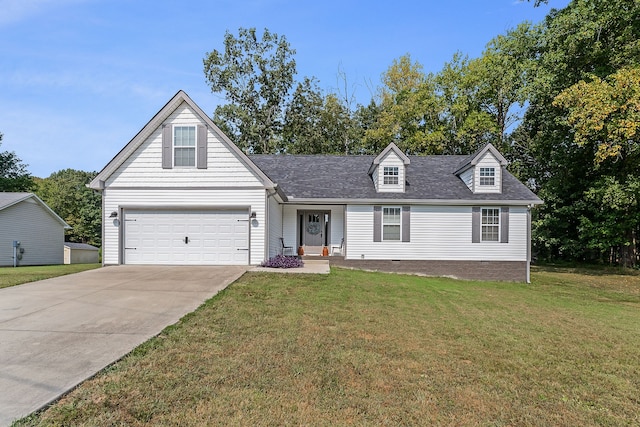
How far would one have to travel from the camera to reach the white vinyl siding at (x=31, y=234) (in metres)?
23.9

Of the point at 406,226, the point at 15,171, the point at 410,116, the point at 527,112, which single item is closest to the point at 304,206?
the point at 406,226

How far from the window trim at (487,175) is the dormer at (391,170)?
Answer: 3298 millimetres

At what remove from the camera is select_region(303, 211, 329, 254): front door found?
17.6m

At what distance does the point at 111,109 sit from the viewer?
47.2ft

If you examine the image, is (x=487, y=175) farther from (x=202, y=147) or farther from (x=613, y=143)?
(x=202, y=147)

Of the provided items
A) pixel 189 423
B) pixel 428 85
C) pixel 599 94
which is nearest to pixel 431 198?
pixel 599 94

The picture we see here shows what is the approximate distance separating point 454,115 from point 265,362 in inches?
1134

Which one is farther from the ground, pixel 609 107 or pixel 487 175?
pixel 609 107

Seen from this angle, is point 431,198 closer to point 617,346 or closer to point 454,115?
point 617,346

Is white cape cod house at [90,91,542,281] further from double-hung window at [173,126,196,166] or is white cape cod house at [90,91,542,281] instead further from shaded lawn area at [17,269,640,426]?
shaded lawn area at [17,269,640,426]

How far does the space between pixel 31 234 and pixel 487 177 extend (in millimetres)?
28882

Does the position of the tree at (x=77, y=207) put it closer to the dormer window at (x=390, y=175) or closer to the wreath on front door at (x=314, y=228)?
the wreath on front door at (x=314, y=228)

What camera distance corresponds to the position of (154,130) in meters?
13.8

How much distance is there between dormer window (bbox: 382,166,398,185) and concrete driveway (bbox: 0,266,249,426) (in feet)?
27.7
